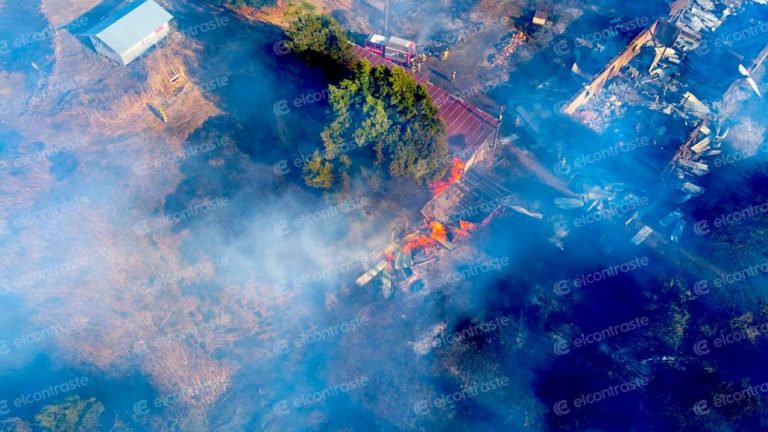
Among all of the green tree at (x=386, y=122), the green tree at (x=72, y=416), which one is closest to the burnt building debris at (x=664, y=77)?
the green tree at (x=386, y=122)

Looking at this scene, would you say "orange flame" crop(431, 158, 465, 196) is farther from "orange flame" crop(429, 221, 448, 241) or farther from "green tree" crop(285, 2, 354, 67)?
"green tree" crop(285, 2, 354, 67)

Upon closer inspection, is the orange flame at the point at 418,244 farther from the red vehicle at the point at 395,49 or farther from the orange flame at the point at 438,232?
the red vehicle at the point at 395,49

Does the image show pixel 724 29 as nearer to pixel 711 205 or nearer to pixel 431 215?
pixel 711 205

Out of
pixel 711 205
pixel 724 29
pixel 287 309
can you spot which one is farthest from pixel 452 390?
pixel 724 29

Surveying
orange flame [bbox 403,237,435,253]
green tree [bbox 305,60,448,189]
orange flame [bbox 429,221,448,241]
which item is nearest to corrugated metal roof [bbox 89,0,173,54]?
green tree [bbox 305,60,448,189]

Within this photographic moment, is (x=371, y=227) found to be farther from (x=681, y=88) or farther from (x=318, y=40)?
(x=681, y=88)

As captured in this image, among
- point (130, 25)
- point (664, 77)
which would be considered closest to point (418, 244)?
point (664, 77)
